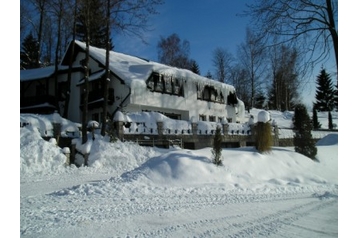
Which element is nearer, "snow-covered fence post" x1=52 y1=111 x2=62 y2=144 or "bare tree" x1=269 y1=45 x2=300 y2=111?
"bare tree" x1=269 y1=45 x2=300 y2=111

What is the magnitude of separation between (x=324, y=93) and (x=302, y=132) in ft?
6.47

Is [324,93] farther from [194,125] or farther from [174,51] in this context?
[194,125]

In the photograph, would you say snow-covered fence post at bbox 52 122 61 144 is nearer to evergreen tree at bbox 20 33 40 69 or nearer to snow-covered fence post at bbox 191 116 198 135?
evergreen tree at bbox 20 33 40 69

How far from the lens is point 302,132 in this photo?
4.22 m

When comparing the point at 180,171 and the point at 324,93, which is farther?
the point at 180,171

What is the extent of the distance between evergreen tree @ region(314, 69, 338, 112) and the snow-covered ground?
0.17m

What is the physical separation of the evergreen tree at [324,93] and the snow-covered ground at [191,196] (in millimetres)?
167

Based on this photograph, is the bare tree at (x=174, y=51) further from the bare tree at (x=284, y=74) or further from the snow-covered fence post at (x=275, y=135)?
the snow-covered fence post at (x=275, y=135)

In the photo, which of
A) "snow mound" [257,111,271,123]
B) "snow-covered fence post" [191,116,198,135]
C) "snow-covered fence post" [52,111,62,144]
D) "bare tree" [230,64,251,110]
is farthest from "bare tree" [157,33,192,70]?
"snow-covered fence post" [191,116,198,135]

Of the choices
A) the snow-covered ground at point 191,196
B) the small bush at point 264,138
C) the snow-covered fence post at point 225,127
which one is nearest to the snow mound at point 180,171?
the snow-covered ground at point 191,196

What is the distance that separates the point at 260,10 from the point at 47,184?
346 centimetres

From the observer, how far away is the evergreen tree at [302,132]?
365 centimetres

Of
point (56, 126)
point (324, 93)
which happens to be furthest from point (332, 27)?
point (56, 126)

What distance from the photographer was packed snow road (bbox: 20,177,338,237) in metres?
1.99
